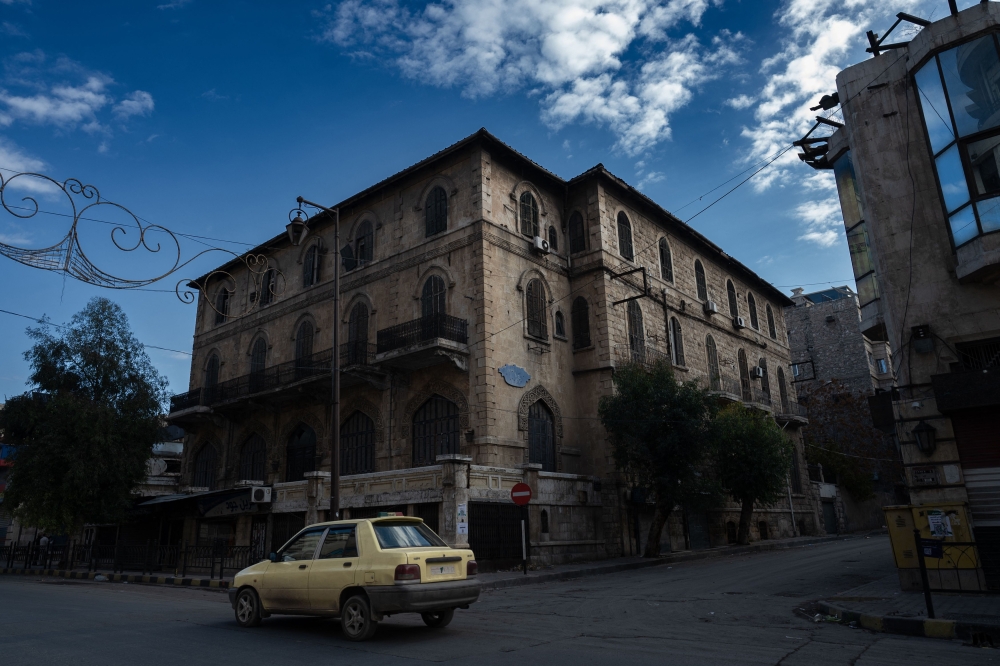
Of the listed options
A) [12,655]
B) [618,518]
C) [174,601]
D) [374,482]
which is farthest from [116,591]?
[618,518]

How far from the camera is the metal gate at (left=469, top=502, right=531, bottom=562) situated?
1769cm

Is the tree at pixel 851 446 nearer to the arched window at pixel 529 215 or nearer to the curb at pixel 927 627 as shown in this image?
the arched window at pixel 529 215

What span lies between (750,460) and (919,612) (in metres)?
18.0

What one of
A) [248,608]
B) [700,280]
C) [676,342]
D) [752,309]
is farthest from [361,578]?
[752,309]

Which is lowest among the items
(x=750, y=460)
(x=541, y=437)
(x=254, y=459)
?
(x=750, y=460)

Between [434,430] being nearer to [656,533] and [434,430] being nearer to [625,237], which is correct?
[656,533]

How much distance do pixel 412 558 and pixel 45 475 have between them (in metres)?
21.2

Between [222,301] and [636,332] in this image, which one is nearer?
[636,332]

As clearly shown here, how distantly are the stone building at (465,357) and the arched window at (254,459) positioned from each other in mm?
93

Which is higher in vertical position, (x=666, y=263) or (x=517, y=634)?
(x=666, y=263)

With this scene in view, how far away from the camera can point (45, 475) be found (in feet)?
74.5

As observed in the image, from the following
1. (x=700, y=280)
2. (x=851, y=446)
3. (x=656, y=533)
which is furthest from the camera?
(x=851, y=446)

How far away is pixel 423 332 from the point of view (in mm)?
21594

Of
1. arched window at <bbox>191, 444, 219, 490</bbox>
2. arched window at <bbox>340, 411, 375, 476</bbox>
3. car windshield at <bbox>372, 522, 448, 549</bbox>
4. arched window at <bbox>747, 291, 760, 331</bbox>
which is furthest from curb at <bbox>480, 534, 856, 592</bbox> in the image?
arched window at <bbox>191, 444, 219, 490</bbox>
